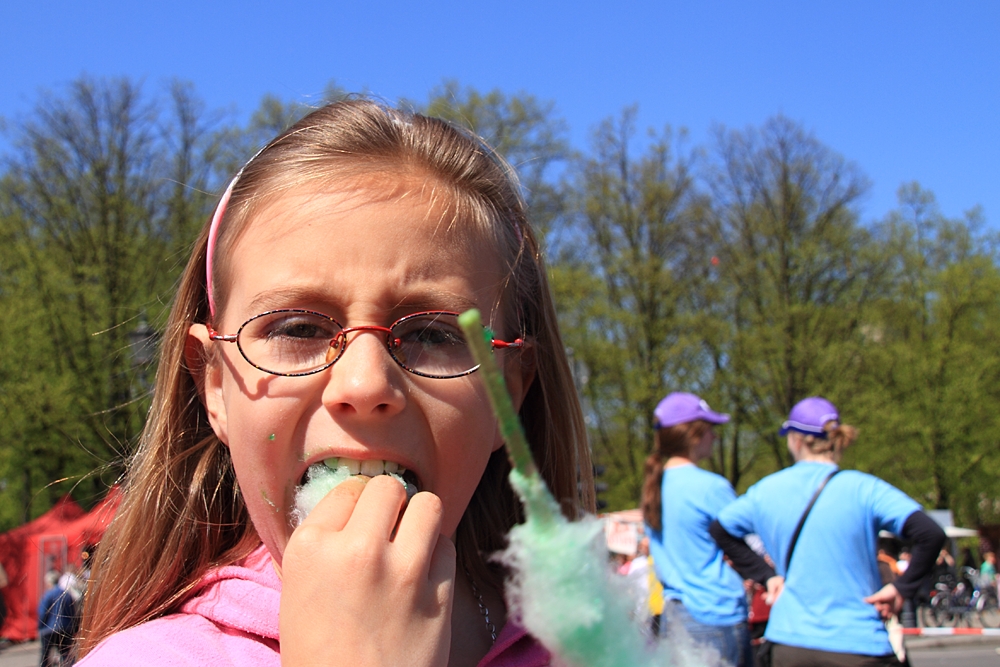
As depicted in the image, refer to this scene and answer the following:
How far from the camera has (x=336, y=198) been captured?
51.7 inches

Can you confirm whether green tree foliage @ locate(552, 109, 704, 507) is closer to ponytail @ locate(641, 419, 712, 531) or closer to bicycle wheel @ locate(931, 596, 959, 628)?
bicycle wheel @ locate(931, 596, 959, 628)

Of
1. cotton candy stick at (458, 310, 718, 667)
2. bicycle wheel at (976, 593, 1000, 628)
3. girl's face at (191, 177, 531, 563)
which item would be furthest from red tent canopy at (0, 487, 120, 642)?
bicycle wheel at (976, 593, 1000, 628)

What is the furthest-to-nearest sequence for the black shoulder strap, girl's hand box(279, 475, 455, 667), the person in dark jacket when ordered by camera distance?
the black shoulder strap < the person in dark jacket < girl's hand box(279, 475, 455, 667)

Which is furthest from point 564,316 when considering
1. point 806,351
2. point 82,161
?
point 82,161

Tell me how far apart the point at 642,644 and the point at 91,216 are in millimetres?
20104

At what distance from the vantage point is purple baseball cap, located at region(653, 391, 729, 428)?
217 inches

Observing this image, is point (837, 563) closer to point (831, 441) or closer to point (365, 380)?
point (831, 441)

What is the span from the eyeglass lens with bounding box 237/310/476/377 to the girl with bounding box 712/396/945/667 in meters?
3.50

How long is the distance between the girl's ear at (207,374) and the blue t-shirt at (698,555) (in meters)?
4.06

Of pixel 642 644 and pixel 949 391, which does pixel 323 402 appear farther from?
pixel 949 391

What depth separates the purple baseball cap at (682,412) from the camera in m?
5.52

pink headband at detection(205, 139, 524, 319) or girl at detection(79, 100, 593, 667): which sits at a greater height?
pink headband at detection(205, 139, 524, 319)

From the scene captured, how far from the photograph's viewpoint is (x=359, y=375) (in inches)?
44.7

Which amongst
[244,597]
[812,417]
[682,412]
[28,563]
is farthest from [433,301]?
[28,563]
